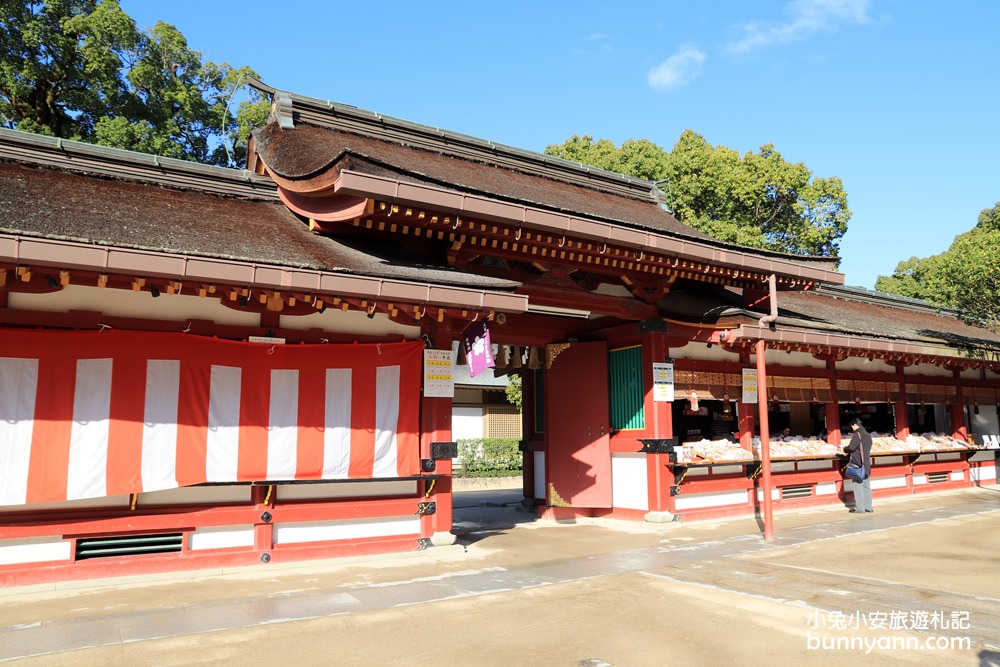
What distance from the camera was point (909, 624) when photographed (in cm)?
508

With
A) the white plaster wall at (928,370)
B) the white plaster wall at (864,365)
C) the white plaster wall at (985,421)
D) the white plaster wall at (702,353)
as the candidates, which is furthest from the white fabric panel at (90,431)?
the white plaster wall at (985,421)

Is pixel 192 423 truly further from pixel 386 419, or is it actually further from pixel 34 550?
pixel 386 419

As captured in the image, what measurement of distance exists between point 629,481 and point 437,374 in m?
4.45

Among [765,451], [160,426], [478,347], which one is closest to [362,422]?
[478,347]

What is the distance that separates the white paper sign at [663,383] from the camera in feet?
35.3

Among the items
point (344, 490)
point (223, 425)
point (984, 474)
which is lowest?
point (984, 474)

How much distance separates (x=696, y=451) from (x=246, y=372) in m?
7.41

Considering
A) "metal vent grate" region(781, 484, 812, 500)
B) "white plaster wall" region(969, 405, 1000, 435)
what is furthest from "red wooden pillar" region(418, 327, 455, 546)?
"white plaster wall" region(969, 405, 1000, 435)

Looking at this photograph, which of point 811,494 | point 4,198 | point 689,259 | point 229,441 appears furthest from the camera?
point 811,494

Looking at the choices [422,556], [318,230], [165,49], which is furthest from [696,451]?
[165,49]

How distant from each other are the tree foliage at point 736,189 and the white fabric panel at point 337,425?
20705 millimetres

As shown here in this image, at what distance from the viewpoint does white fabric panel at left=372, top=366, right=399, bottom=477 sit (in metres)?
8.19

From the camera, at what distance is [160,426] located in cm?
709

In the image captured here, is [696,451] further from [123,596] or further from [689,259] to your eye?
[123,596]
